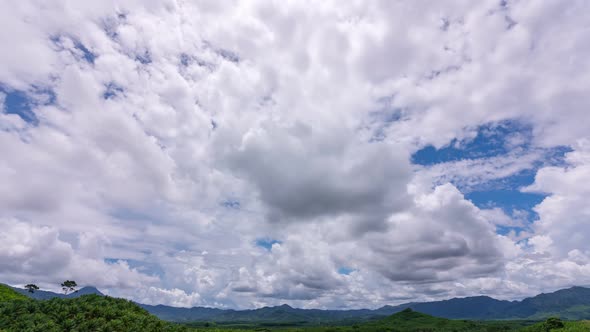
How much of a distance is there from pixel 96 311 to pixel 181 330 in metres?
11.9

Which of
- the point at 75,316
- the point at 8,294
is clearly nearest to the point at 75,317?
the point at 75,316

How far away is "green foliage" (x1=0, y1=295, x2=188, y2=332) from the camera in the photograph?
124 ft

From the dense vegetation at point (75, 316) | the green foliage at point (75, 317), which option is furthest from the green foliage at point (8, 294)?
the green foliage at point (75, 317)

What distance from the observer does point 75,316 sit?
138 ft

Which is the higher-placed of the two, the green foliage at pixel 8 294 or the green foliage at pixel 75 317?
the green foliage at pixel 8 294

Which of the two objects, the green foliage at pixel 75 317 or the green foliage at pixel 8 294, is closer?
the green foliage at pixel 75 317

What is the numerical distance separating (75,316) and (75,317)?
23cm

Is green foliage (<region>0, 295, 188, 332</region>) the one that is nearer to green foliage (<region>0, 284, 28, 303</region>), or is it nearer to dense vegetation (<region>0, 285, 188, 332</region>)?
dense vegetation (<region>0, 285, 188, 332</region>)

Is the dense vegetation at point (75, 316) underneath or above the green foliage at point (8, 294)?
underneath

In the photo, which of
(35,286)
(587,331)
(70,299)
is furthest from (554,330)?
(35,286)

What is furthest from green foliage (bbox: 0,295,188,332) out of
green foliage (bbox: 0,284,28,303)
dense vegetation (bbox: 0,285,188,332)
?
green foliage (bbox: 0,284,28,303)

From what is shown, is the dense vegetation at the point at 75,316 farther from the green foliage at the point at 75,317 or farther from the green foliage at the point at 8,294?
the green foliage at the point at 8,294

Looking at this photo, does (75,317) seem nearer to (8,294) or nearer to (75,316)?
(75,316)

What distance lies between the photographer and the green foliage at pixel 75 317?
124 ft
